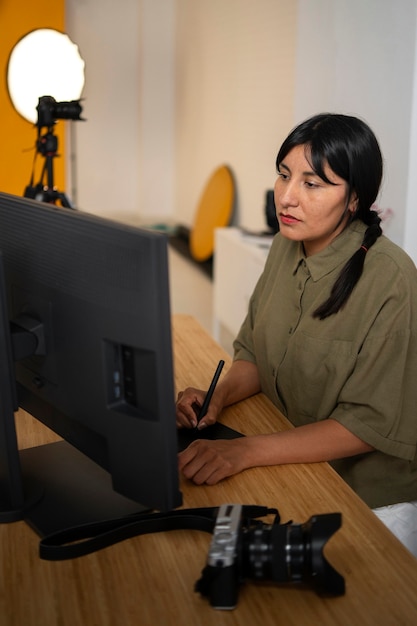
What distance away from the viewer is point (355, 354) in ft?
5.43

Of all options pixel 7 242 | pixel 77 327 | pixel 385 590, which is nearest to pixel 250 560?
pixel 385 590

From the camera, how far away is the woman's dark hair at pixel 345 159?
169cm

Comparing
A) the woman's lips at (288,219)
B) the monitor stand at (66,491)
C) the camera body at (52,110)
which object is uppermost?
the camera body at (52,110)

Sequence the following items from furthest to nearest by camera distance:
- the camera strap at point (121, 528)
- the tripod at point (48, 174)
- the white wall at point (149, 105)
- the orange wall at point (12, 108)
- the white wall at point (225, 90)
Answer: the white wall at point (149, 105)
the orange wall at point (12, 108)
the white wall at point (225, 90)
the tripod at point (48, 174)
the camera strap at point (121, 528)

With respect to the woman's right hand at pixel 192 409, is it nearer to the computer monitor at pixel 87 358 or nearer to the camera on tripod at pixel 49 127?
the computer monitor at pixel 87 358

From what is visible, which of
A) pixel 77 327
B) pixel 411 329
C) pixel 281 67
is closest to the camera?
pixel 77 327

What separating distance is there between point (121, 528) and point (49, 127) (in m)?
2.05

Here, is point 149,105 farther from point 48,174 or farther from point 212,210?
point 48,174

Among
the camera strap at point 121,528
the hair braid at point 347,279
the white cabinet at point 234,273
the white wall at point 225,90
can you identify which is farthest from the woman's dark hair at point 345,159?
the white cabinet at point 234,273

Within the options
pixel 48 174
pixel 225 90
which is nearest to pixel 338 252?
pixel 48 174

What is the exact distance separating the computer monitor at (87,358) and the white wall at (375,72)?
2152 millimetres

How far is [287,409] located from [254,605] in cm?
79

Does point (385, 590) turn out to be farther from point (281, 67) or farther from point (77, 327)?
point (281, 67)

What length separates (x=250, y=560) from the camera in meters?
1.13
